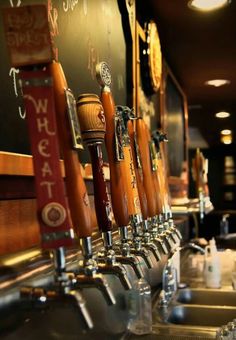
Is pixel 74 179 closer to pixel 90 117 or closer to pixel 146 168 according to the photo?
pixel 90 117

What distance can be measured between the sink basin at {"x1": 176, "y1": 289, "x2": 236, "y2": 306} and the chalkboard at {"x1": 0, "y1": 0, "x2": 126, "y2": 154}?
1203 millimetres

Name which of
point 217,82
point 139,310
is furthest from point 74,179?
point 217,82

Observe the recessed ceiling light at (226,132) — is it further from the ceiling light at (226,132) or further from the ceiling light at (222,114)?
the ceiling light at (222,114)

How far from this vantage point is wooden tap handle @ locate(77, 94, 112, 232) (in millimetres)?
→ 817

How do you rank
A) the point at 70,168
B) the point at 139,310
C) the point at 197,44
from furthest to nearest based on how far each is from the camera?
the point at 197,44, the point at 139,310, the point at 70,168

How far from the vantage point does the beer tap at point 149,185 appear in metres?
1.24

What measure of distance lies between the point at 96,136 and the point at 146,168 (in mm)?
437

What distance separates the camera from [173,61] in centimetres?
436

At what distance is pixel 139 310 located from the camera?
1.93m

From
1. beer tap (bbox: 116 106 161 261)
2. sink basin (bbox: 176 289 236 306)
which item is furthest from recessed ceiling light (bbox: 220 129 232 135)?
beer tap (bbox: 116 106 161 261)

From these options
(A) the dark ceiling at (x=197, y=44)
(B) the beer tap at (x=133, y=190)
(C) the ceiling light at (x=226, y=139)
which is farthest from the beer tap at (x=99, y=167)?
(C) the ceiling light at (x=226, y=139)

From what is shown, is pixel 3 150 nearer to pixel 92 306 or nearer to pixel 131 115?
pixel 131 115

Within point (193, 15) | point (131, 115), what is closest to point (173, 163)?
point (193, 15)

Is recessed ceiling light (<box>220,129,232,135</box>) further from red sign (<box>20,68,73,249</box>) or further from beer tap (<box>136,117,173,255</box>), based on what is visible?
red sign (<box>20,68,73,249</box>)
